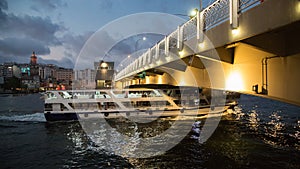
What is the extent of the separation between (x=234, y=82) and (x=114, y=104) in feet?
58.2

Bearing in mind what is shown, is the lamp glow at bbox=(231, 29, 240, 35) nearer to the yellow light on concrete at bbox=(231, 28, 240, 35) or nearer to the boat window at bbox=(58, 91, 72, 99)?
the yellow light on concrete at bbox=(231, 28, 240, 35)

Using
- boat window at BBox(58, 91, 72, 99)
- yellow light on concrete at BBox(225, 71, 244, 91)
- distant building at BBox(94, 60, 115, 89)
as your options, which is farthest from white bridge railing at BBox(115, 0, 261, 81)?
distant building at BBox(94, 60, 115, 89)

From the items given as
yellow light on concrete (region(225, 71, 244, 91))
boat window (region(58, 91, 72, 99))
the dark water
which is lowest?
the dark water

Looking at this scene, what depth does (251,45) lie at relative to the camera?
341 inches

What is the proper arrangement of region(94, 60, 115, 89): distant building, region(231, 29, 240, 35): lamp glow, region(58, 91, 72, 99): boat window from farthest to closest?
1. region(94, 60, 115, 89): distant building
2. region(58, 91, 72, 99): boat window
3. region(231, 29, 240, 35): lamp glow

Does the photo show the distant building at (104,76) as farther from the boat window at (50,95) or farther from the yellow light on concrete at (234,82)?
the yellow light on concrete at (234,82)

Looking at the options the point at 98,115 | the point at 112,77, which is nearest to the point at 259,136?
the point at 98,115

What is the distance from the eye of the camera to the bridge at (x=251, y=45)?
6.99 metres

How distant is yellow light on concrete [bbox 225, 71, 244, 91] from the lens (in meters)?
11.0

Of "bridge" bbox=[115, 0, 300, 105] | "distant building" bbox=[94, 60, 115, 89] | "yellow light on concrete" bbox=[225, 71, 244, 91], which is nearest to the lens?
"bridge" bbox=[115, 0, 300, 105]

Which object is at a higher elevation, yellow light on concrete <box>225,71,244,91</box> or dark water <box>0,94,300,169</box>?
yellow light on concrete <box>225,71,244,91</box>

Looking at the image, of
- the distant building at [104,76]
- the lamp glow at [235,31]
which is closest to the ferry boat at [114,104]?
the lamp glow at [235,31]

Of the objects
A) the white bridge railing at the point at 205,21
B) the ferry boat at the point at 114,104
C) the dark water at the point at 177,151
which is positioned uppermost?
the white bridge railing at the point at 205,21

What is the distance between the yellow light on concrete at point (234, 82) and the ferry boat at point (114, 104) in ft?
47.6
